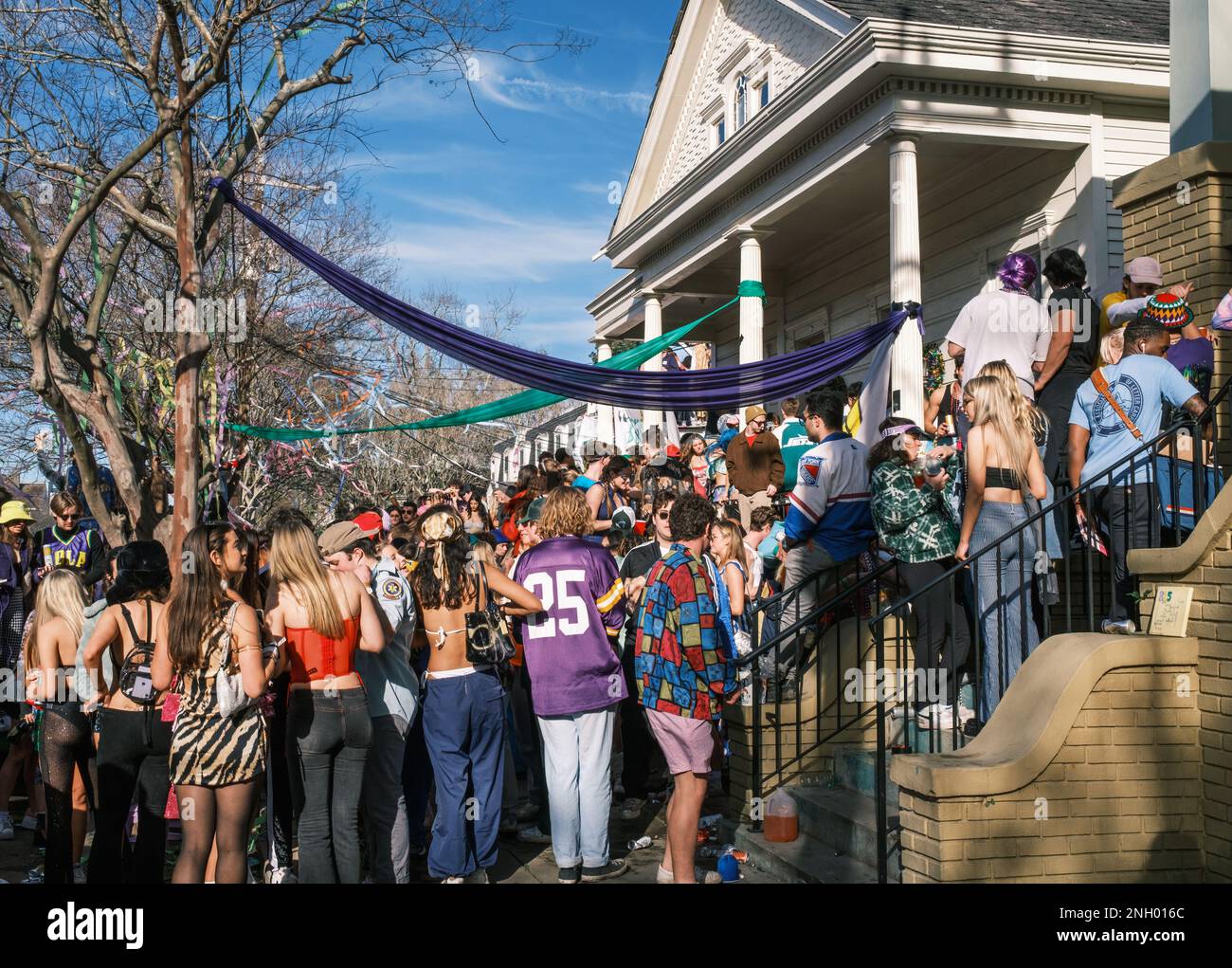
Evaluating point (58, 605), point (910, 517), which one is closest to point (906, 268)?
point (910, 517)

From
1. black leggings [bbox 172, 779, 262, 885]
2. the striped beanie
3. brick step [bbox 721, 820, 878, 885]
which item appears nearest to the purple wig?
the striped beanie

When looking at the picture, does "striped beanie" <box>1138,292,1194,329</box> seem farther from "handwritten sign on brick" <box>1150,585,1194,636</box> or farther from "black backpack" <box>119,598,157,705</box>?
"black backpack" <box>119,598,157,705</box>

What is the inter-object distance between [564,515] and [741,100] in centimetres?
1477

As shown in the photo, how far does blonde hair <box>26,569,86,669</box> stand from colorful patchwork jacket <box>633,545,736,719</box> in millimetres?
3002

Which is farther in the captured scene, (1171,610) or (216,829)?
(1171,610)

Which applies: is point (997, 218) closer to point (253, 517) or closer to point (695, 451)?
point (695, 451)

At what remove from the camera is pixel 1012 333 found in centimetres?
675

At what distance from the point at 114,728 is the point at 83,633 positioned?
1.81 ft

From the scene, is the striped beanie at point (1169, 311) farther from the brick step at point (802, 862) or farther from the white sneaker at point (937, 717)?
the brick step at point (802, 862)

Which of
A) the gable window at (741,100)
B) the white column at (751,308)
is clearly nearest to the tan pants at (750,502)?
the white column at (751,308)

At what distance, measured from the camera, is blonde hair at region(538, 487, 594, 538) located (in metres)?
5.91

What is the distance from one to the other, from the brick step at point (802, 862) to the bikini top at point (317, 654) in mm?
2635

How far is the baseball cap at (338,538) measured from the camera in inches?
232

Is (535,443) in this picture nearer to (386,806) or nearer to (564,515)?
(564,515)
